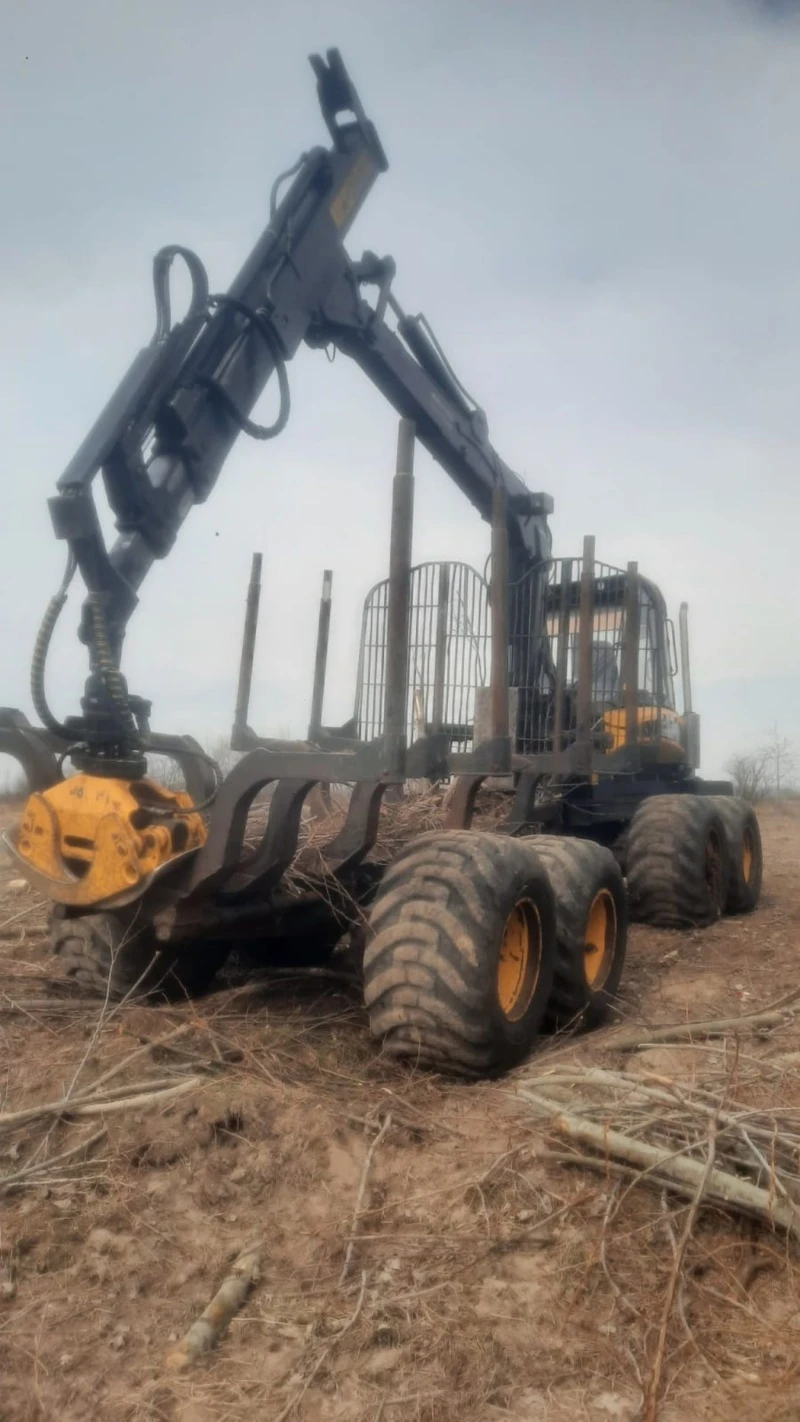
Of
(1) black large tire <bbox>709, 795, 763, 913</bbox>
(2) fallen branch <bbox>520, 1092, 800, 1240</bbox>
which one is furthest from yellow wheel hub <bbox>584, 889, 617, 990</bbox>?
(1) black large tire <bbox>709, 795, 763, 913</bbox>

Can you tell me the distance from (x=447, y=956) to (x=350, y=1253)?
1278mm

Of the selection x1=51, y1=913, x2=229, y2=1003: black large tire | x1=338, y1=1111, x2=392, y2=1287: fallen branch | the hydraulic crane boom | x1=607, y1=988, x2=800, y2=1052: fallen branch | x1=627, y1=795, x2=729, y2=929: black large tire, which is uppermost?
the hydraulic crane boom

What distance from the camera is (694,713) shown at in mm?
10352

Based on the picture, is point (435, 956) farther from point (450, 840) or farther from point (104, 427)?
point (104, 427)

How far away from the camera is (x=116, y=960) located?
465 cm

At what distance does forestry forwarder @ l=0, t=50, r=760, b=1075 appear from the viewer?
389cm

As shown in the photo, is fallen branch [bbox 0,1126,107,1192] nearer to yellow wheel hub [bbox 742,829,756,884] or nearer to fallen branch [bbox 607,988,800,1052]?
fallen branch [bbox 607,988,800,1052]

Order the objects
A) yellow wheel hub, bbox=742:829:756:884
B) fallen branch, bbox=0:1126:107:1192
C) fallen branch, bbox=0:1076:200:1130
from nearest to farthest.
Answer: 1. fallen branch, bbox=0:1126:107:1192
2. fallen branch, bbox=0:1076:200:1130
3. yellow wheel hub, bbox=742:829:756:884

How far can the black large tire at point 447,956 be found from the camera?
12.2 feet

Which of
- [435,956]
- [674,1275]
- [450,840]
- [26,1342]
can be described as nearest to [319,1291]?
[26,1342]

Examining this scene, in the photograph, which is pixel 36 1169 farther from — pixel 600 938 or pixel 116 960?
pixel 600 938

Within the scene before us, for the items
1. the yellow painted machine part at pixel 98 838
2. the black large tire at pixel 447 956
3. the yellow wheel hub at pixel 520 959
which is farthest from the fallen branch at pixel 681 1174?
the yellow painted machine part at pixel 98 838

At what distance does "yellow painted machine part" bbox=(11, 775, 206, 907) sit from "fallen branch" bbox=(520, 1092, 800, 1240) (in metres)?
1.83

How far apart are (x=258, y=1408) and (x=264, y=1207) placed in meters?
0.81
